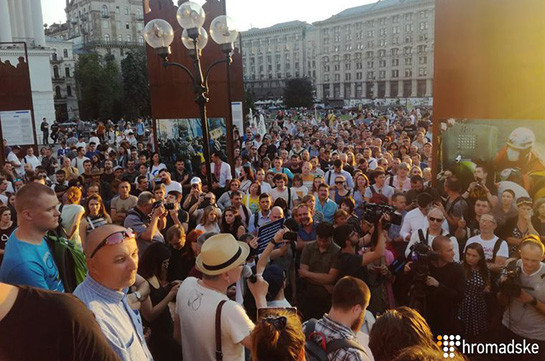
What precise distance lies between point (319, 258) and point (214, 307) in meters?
2.33

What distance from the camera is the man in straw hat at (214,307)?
9.25 ft

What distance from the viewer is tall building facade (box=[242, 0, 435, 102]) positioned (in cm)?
9969

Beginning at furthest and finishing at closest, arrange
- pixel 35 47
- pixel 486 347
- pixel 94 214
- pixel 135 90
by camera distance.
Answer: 1. pixel 135 90
2. pixel 35 47
3. pixel 94 214
4. pixel 486 347

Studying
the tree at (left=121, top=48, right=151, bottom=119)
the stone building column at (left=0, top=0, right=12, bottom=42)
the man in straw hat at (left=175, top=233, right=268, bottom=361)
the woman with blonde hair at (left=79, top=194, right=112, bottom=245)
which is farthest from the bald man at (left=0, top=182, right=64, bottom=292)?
the tree at (left=121, top=48, right=151, bottom=119)

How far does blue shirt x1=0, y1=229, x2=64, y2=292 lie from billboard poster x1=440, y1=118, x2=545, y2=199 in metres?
6.31

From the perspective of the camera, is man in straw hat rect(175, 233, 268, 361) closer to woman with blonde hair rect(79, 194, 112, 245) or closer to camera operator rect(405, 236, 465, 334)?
camera operator rect(405, 236, 465, 334)

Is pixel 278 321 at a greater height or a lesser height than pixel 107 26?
lesser

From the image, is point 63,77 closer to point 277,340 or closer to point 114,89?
point 114,89

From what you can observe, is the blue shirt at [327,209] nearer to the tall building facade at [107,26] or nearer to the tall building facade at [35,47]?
the tall building facade at [35,47]

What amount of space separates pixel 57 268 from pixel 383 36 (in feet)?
366

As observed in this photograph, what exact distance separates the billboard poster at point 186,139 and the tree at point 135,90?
43390mm

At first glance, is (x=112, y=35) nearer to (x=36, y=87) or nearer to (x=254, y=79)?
(x=254, y=79)

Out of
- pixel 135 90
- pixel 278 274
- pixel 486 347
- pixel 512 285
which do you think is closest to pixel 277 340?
pixel 278 274

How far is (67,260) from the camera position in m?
3.76
